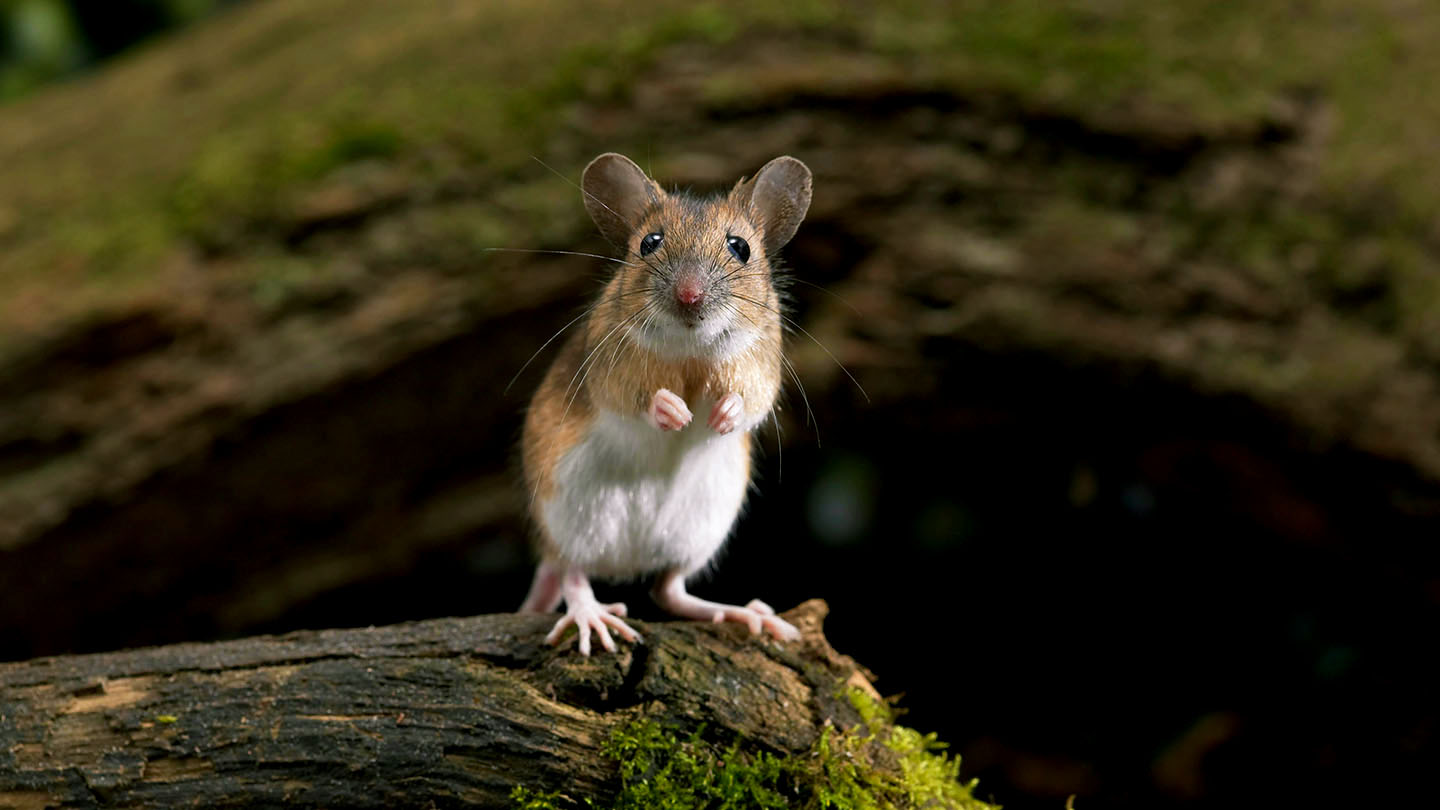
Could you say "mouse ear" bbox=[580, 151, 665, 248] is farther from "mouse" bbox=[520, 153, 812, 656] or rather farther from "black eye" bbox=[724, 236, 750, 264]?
"black eye" bbox=[724, 236, 750, 264]

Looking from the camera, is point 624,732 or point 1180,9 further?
point 1180,9

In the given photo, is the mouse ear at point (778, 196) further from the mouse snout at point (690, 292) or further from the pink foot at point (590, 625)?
the pink foot at point (590, 625)

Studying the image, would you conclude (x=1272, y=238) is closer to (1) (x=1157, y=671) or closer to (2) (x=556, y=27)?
(1) (x=1157, y=671)

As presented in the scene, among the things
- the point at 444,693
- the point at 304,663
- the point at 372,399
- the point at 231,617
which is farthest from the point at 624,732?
the point at 231,617

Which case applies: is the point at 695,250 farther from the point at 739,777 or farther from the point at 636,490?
the point at 739,777

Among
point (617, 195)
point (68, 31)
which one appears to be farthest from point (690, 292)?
point (68, 31)

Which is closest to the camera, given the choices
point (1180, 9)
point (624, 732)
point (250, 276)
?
point (624, 732)
